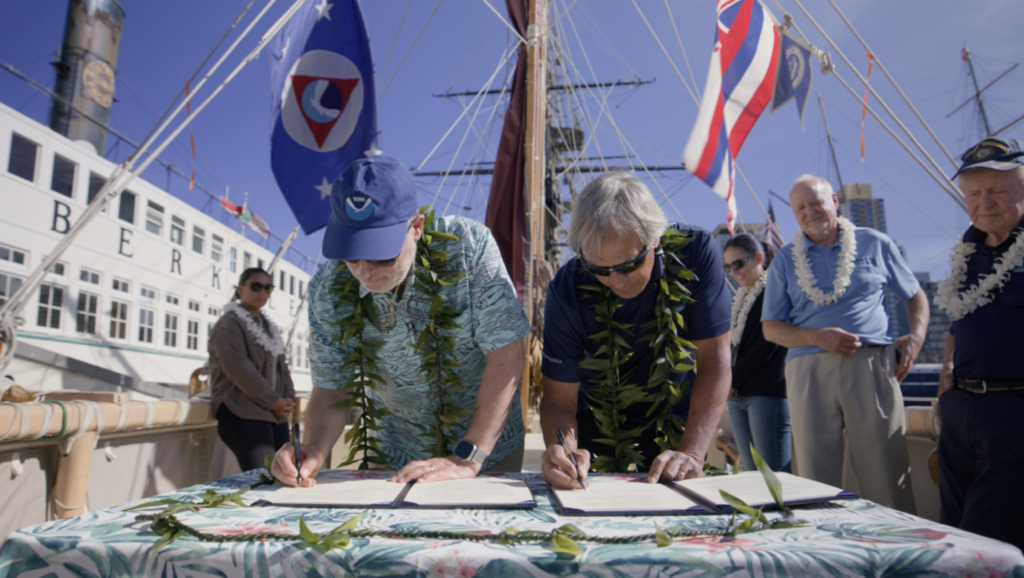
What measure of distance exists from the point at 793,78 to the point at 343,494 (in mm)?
4927

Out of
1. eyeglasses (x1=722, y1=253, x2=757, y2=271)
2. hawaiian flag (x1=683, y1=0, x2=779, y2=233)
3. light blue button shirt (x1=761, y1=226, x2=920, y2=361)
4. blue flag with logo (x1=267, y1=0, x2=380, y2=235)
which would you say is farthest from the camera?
hawaiian flag (x1=683, y1=0, x2=779, y2=233)

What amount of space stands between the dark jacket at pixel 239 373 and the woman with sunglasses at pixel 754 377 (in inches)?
99.2

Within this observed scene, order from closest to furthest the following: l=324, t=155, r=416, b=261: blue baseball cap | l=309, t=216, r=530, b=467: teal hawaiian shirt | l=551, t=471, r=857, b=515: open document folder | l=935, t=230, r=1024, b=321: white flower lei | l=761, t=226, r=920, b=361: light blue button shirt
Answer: l=551, t=471, r=857, b=515: open document folder → l=324, t=155, r=416, b=261: blue baseball cap → l=309, t=216, r=530, b=467: teal hawaiian shirt → l=935, t=230, r=1024, b=321: white flower lei → l=761, t=226, r=920, b=361: light blue button shirt

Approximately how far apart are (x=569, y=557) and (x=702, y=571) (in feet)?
0.51

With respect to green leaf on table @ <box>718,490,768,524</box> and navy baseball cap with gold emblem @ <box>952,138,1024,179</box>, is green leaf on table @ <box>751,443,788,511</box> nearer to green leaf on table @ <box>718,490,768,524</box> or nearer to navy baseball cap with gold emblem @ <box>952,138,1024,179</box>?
green leaf on table @ <box>718,490,768,524</box>

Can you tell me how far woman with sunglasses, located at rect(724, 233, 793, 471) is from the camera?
2863 mm

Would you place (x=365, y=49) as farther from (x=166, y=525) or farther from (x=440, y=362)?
(x=166, y=525)

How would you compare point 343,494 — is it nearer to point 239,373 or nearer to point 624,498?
point 624,498

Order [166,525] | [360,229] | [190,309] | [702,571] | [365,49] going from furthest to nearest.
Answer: [190,309] → [365,49] → [360,229] → [166,525] → [702,571]

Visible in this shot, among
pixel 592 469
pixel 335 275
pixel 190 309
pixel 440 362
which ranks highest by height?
pixel 190 309

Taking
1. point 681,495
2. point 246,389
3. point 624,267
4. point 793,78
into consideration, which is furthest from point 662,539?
point 793,78

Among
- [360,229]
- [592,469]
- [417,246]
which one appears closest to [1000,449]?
[592,469]

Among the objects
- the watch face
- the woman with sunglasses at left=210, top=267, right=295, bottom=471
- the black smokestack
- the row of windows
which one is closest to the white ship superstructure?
the row of windows

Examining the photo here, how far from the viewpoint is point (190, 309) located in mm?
15055
